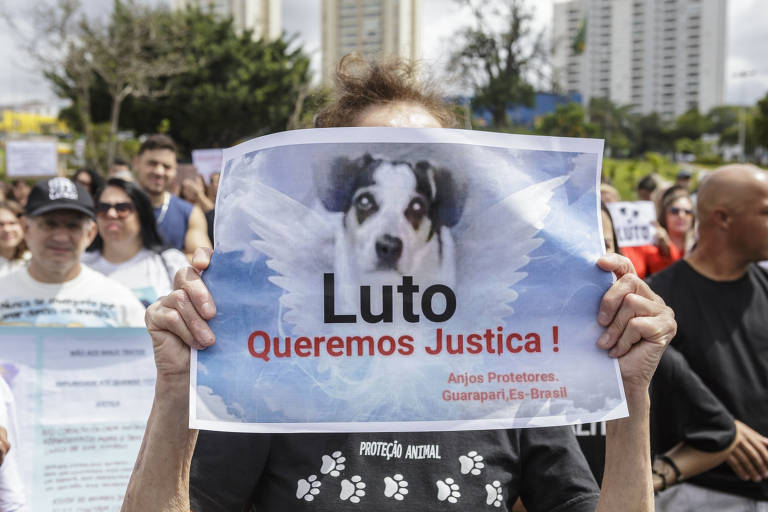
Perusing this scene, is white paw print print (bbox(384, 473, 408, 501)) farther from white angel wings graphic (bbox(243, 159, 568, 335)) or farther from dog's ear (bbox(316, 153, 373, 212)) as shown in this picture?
dog's ear (bbox(316, 153, 373, 212))

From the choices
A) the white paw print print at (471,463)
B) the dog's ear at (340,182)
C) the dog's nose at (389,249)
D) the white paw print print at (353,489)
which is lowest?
the white paw print print at (353,489)

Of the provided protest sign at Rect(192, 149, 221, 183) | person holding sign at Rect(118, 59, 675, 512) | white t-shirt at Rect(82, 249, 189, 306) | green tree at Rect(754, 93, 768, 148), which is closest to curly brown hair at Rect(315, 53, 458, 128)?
person holding sign at Rect(118, 59, 675, 512)

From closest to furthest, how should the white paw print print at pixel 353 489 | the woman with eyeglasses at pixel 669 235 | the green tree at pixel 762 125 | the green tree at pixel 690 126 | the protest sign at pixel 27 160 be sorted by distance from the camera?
the white paw print print at pixel 353 489
the woman with eyeglasses at pixel 669 235
the protest sign at pixel 27 160
the green tree at pixel 762 125
the green tree at pixel 690 126

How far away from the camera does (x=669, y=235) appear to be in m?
6.00

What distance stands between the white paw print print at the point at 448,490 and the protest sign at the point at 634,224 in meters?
4.61

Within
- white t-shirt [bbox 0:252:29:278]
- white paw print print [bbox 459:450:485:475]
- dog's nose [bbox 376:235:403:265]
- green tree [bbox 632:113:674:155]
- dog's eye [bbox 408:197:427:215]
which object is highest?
green tree [bbox 632:113:674:155]

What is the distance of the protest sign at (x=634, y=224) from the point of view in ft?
18.4

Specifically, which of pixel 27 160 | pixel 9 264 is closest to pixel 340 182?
pixel 9 264

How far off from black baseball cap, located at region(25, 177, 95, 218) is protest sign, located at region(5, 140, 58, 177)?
772cm

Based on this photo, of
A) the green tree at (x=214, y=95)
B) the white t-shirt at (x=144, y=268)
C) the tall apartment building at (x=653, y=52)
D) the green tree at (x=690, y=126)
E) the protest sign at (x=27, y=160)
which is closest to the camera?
the white t-shirt at (x=144, y=268)

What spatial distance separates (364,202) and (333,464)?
50cm

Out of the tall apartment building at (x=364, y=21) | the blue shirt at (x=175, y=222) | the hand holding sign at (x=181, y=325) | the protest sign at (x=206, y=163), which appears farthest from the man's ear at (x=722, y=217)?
the tall apartment building at (x=364, y=21)

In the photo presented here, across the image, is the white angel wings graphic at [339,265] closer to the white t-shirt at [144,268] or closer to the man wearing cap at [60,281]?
the man wearing cap at [60,281]

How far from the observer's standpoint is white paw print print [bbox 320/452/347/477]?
4.33 feet
